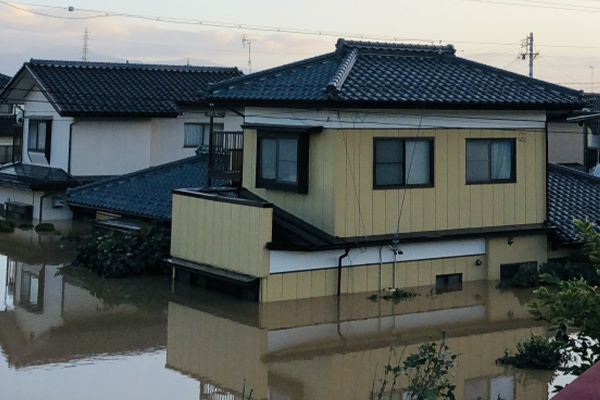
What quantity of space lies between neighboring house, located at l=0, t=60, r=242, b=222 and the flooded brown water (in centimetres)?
836

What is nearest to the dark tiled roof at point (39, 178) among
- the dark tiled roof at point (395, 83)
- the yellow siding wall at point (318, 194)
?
the dark tiled roof at point (395, 83)

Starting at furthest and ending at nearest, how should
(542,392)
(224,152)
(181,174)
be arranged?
(181,174) < (224,152) < (542,392)

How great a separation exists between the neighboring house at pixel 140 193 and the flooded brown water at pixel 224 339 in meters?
2.51

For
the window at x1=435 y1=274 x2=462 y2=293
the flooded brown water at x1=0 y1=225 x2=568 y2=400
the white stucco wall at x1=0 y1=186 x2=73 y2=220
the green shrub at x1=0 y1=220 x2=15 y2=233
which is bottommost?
the flooded brown water at x1=0 y1=225 x2=568 y2=400

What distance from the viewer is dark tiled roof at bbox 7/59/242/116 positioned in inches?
972

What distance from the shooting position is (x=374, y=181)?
49.6ft

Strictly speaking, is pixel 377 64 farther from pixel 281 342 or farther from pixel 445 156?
pixel 281 342

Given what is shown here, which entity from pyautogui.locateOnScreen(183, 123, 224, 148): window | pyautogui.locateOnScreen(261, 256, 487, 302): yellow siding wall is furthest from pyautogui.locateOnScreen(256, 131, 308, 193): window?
pyautogui.locateOnScreen(183, 123, 224, 148): window

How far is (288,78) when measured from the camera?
1625cm

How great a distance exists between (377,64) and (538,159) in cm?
363

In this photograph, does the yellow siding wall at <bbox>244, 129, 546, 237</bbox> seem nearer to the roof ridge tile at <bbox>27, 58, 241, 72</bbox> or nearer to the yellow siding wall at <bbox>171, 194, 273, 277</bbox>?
the yellow siding wall at <bbox>171, 194, 273, 277</bbox>

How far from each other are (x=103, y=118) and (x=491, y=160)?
12526 millimetres

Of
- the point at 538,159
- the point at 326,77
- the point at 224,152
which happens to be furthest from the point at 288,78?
the point at 538,159

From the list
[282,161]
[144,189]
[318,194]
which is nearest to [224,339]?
[318,194]
